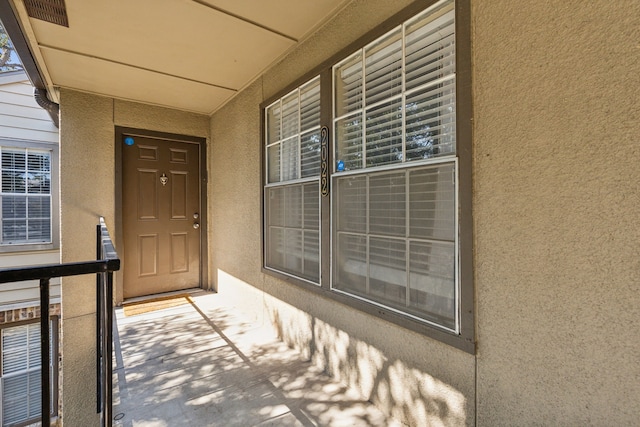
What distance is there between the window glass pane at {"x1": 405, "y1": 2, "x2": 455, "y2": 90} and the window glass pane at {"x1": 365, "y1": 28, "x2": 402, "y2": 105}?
7 cm

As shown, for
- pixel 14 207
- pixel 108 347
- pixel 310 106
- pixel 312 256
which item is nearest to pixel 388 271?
pixel 312 256

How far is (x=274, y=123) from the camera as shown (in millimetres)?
3115

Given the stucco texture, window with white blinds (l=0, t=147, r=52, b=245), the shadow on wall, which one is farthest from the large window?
window with white blinds (l=0, t=147, r=52, b=245)

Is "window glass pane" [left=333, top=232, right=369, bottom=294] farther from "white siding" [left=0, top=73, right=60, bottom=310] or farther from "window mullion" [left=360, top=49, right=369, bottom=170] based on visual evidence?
"white siding" [left=0, top=73, right=60, bottom=310]

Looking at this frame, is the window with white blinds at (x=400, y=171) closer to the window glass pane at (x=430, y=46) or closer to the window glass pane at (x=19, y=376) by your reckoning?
the window glass pane at (x=430, y=46)

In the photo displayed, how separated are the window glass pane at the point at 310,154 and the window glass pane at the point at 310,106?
0.26 ft

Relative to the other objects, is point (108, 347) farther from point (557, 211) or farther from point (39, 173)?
point (39, 173)

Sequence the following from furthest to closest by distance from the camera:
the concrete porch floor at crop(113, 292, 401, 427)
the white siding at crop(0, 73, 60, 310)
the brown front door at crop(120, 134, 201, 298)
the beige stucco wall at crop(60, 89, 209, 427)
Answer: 1. the white siding at crop(0, 73, 60, 310)
2. the brown front door at crop(120, 134, 201, 298)
3. the beige stucco wall at crop(60, 89, 209, 427)
4. the concrete porch floor at crop(113, 292, 401, 427)

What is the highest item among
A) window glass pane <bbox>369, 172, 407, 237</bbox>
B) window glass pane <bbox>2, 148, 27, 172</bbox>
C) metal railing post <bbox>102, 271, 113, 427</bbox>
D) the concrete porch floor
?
window glass pane <bbox>2, 148, 27, 172</bbox>

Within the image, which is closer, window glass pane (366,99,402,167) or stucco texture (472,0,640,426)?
stucco texture (472,0,640,426)

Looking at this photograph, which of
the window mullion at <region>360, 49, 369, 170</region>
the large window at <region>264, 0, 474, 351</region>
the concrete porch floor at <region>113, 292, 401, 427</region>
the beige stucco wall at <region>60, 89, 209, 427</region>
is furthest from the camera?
the beige stucco wall at <region>60, 89, 209, 427</region>

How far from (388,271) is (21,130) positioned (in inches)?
210

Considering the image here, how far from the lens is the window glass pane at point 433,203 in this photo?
1542mm

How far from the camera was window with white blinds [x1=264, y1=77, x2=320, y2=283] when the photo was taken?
8.32ft
